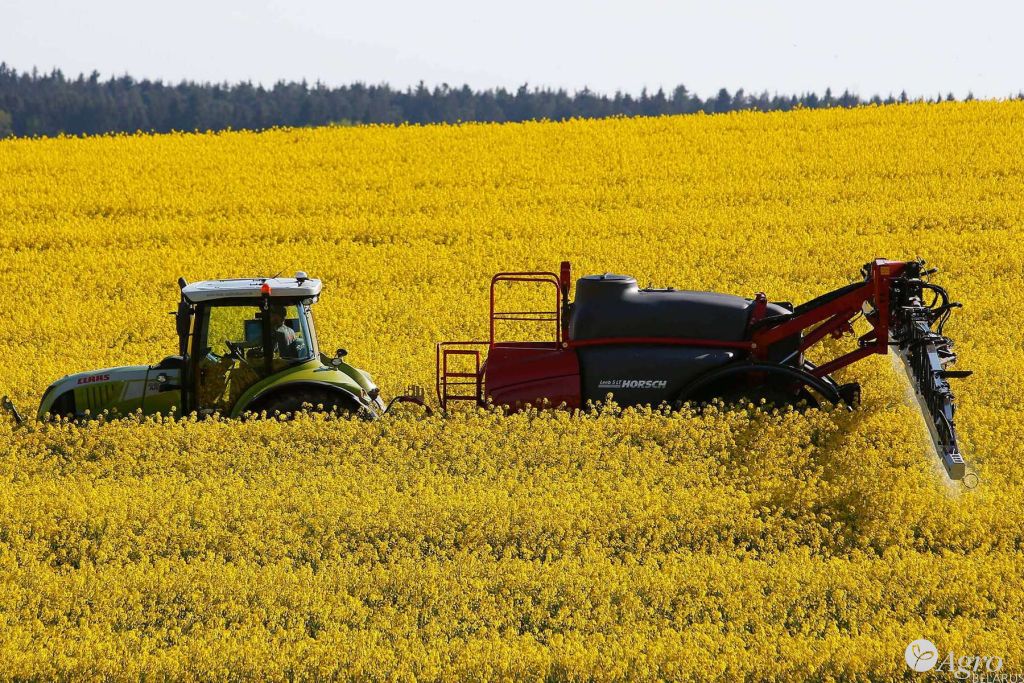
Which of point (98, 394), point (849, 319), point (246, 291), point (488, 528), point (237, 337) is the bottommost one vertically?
point (488, 528)

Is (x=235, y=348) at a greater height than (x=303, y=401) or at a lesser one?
greater

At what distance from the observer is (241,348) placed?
11.2 metres

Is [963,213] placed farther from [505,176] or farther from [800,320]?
[800,320]

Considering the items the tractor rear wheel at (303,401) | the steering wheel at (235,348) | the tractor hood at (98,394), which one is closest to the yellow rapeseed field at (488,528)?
the tractor rear wheel at (303,401)

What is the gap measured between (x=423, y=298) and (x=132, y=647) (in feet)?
42.9

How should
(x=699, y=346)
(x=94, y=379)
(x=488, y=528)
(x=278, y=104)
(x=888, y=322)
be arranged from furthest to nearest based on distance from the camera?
(x=278, y=104), (x=94, y=379), (x=699, y=346), (x=888, y=322), (x=488, y=528)

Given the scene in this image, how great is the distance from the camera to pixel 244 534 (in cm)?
916

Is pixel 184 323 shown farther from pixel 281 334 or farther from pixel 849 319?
pixel 849 319

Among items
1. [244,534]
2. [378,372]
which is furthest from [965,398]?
[244,534]

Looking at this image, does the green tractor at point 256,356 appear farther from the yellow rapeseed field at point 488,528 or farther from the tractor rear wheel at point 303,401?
the yellow rapeseed field at point 488,528

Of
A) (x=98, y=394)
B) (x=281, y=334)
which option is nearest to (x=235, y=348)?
(x=281, y=334)

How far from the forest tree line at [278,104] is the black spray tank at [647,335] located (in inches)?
Answer: 4678

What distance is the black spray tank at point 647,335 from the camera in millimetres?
11750

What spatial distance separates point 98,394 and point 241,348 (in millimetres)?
1789
